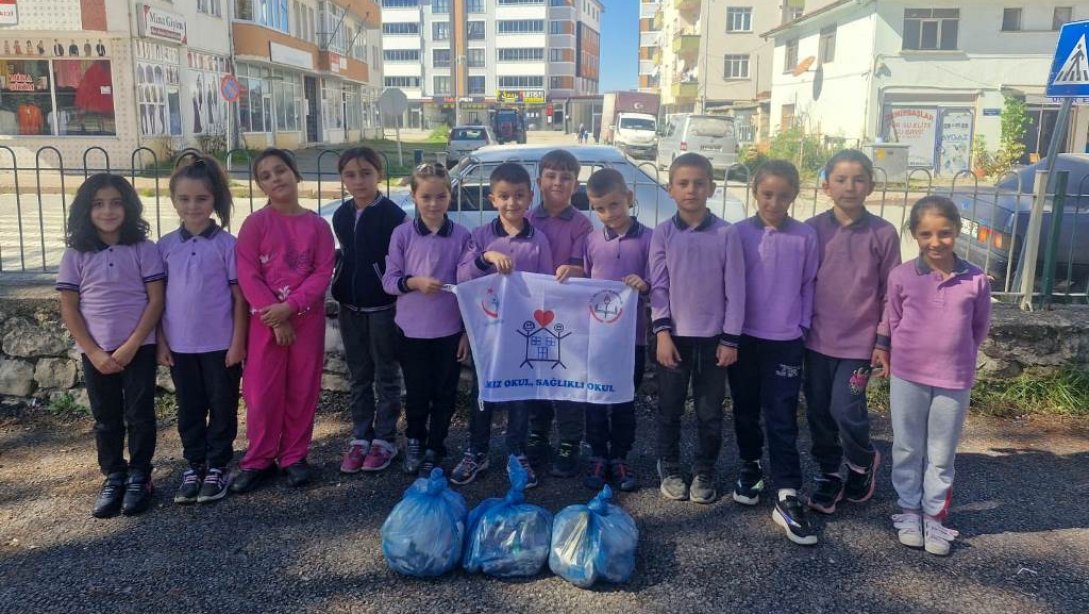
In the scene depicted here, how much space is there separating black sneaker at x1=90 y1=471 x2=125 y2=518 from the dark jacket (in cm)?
138

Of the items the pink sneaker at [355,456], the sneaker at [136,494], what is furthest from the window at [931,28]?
the sneaker at [136,494]

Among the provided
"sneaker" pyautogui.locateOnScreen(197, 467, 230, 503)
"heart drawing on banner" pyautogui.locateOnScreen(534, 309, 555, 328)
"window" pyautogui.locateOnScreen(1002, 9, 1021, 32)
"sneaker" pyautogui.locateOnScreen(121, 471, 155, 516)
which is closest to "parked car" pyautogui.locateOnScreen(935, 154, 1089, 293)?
"heart drawing on banner" pyautogui.locateOnScreen(534, 309, 555, 328)

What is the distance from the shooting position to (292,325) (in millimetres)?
4164

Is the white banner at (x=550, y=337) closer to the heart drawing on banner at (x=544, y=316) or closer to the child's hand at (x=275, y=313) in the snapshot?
the heart drawing on banner at (x=544, y=316)

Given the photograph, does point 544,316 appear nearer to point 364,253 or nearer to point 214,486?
point 364,253

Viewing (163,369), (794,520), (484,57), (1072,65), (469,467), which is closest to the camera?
(794,520)

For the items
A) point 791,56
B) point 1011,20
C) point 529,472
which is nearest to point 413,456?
point 529,472

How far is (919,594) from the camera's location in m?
3.27

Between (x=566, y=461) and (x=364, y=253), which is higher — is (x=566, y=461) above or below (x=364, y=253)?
below

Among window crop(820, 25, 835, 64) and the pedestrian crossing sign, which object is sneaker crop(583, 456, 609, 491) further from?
window crop(820, 25, 835, 64)

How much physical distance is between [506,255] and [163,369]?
273cm

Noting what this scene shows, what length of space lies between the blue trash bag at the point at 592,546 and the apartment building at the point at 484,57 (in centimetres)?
8507

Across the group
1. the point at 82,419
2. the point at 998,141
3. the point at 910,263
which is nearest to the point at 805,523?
the point at 910,263

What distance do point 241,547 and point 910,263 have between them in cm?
319
